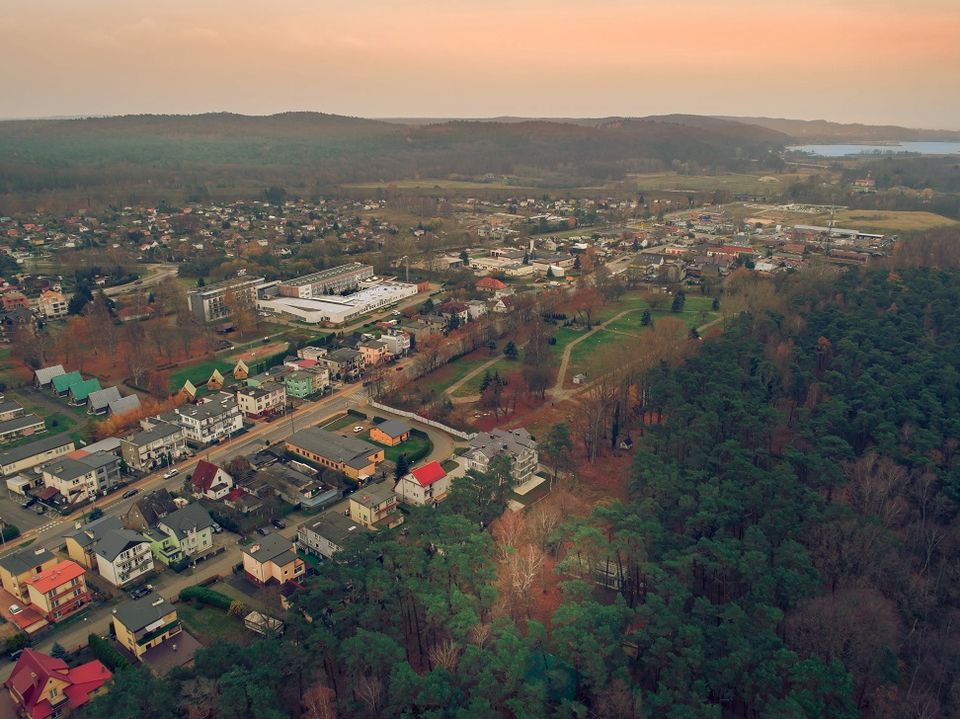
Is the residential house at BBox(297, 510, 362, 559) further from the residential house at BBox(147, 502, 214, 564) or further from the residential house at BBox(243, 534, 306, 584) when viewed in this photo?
the residential house at BBox(147, 502, 214, 564)

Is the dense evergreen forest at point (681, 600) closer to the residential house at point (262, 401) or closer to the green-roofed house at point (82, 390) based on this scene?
the residential house at point (262, 401)

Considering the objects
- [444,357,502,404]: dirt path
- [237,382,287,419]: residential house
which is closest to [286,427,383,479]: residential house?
[237,382,287,419]: residential house

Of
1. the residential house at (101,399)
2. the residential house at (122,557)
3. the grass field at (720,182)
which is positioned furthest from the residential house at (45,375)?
the grass field at (720,182)

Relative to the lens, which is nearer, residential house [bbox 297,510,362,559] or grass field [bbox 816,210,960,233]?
residential house [bbox 297,510,362,559]

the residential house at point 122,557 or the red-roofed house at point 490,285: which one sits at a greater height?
the red-roofed house at point 490,285

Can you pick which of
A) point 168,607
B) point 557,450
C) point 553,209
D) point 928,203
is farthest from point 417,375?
point 928,203

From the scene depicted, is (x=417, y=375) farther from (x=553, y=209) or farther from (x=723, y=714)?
(x=553, y=209)
